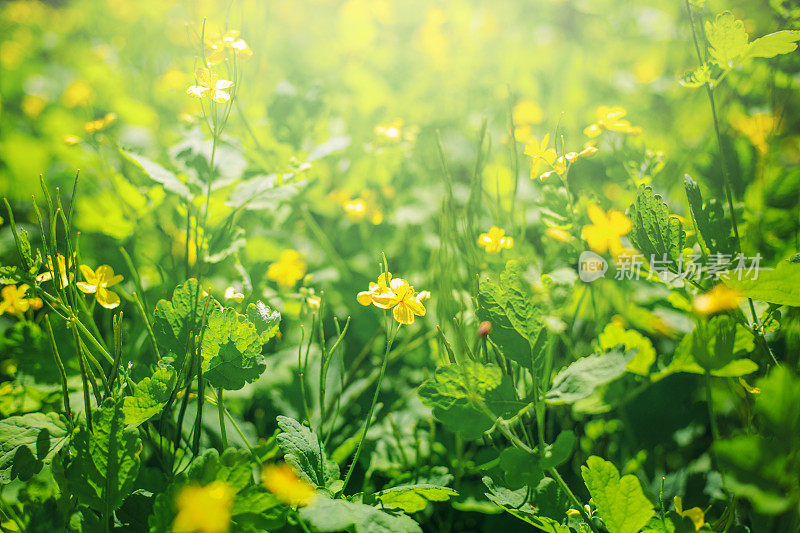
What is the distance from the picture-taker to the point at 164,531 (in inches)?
26.3

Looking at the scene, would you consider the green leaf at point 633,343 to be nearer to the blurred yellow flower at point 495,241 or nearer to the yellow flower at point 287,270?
the blurred yellow flower at point 495,241

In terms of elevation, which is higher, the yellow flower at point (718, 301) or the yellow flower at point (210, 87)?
the yellow flower at point (210, 87)

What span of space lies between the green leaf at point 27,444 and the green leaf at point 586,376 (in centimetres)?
80

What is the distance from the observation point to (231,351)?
Result: 2.58 feet

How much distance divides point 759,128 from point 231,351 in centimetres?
146

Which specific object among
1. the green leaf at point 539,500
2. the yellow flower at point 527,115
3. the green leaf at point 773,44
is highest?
the green leaf at point 773,44

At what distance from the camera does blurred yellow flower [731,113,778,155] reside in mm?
1311

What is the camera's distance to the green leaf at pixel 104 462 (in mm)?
712

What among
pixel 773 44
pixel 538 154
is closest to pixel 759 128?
pixel 773 44

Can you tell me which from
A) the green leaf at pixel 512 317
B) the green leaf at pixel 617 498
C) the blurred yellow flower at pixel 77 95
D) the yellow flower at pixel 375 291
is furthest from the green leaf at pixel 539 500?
the blurred yellow flower at pixel 77 95

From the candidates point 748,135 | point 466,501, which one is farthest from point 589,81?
point 466,501

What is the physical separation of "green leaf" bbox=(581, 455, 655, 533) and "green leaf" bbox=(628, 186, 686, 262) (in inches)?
14.5

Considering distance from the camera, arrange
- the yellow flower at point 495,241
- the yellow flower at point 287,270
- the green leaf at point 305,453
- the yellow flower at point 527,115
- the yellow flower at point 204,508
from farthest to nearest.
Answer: the yellow flower at point 527,115 → the yellow flower at point 287,270 → the yellow flower at point 495,241 → the green leaf at point 305,453 → the yellow flower at point 204,508

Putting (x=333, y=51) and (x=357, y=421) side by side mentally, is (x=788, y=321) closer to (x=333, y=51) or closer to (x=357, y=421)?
(x=357, y=421)
